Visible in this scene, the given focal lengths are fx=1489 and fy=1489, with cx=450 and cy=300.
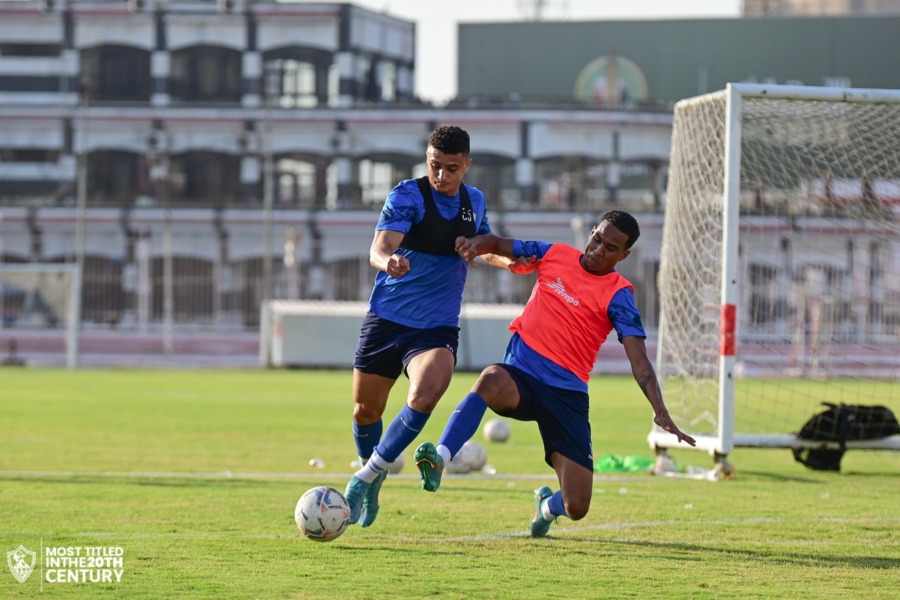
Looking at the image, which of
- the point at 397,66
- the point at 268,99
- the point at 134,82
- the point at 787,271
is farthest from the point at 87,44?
the point at 787,271

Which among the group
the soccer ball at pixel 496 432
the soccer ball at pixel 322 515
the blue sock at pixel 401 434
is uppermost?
the blue sock at pixel 401 434

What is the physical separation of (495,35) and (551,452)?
6205 cm

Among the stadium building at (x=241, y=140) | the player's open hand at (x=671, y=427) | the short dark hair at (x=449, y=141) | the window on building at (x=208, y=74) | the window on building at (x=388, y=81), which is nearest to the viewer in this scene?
the player's open hand at (x=671, y=427)

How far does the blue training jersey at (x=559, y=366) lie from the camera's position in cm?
837

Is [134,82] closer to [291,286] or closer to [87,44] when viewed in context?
[87,44]

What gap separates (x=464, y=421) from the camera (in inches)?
323

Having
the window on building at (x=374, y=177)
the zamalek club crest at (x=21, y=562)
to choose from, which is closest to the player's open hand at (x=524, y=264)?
the zamalek club crest at (x=21, y=562)

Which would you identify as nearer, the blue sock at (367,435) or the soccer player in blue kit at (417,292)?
the soccer player in blue kit at (417,292)

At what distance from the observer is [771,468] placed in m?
14.7

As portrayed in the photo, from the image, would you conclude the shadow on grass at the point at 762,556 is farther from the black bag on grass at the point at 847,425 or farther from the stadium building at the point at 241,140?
the stadium building at the point at 241,140

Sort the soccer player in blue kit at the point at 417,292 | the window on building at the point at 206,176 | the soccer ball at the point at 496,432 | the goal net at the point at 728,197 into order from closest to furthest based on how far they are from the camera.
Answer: the soccer player in blue kit at the point at 417,292
the goal net at the point at 728,197
the soccer ball at the point at 496,432
the window on building at the point at 206,176

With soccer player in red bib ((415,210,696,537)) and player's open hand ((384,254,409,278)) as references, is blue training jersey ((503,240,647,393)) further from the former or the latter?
player's open hand ((384,254,409,278))

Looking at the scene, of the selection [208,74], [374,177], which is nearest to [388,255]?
[374,177]

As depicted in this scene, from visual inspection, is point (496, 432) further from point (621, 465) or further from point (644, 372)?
point (644, 372)
